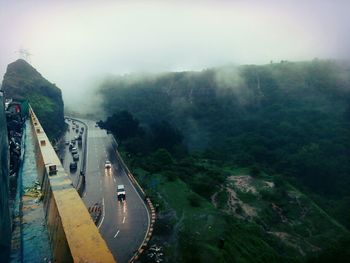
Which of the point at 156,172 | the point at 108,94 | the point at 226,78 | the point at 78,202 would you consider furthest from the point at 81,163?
the point at 108,94

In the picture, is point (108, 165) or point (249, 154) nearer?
point (108, 165)

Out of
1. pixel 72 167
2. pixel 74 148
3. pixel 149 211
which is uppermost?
pixel 149 211

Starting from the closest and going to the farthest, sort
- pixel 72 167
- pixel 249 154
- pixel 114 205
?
1. pixel 114 205
2. pixel 72 167
3. pixel 249 154

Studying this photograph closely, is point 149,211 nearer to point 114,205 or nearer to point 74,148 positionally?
point 114,205

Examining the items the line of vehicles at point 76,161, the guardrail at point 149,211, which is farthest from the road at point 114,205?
the line of vehicles at point 76,161

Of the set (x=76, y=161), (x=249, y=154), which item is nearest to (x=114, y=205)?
(x=76, y=161)

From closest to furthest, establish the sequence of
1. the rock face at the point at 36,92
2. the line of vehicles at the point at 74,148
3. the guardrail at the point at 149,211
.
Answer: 1. the guardrail at the point at 149,211
2. the line of vehicles at the point at 74,148
3. the rock face at the point at 36,92

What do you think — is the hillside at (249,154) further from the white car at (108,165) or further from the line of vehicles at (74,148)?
the line of vehicles at (74,148)
